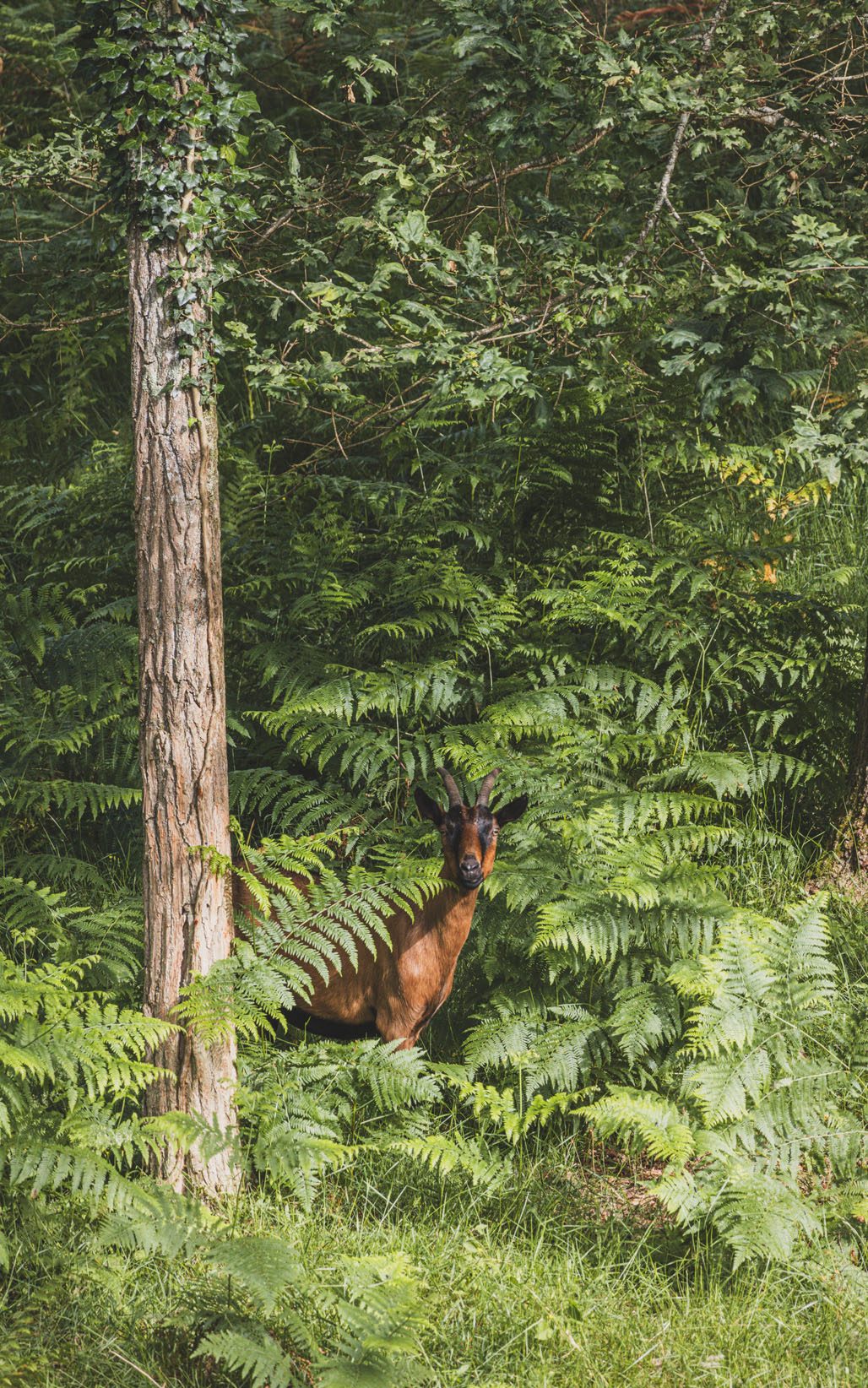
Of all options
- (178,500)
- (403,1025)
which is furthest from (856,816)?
(178,500)

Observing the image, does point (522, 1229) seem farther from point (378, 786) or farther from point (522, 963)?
point (378, 786)

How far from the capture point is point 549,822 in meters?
4.55

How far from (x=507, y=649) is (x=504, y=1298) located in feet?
10.6

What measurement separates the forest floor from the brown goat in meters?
0.71

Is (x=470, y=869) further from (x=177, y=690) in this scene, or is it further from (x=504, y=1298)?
(x=504, y=1298)

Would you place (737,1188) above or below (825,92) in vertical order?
below

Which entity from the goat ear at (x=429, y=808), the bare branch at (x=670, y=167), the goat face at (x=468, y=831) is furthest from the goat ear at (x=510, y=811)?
the bare branch at (x=670, y=167)

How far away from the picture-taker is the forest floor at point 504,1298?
2920 mm

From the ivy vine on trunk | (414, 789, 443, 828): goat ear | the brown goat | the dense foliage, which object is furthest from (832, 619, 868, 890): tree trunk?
the ivy vine on trunk

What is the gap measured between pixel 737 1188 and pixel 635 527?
12.1 ft

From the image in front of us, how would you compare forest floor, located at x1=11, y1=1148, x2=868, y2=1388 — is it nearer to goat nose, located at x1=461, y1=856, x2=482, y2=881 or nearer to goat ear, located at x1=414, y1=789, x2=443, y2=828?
goat nose, located at x1=461, y1=856, x2=482, y2=881

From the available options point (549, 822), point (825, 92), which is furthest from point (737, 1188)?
point (825, 92)

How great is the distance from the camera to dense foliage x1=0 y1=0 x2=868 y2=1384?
3.49m

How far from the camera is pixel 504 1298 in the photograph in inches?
124
